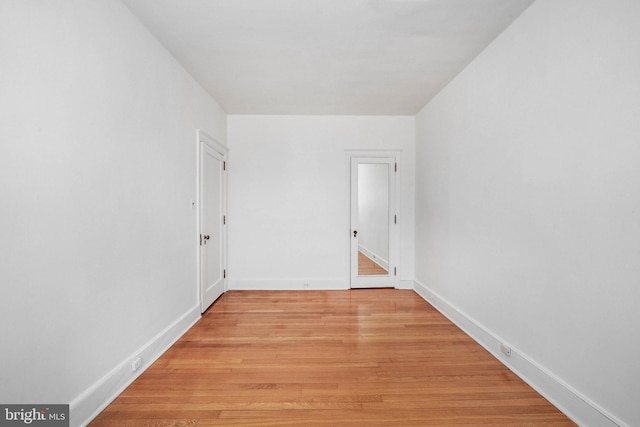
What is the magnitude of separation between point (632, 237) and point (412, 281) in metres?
3.24

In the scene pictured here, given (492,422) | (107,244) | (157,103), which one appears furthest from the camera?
Result: (157,103)

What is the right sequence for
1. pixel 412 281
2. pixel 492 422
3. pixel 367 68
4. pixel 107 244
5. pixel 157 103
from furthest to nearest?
pixel 412 281 < pixel 367 68 < pixel 157 103 < pixel 107 244 < pixel 492 422

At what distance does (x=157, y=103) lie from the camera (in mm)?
2479

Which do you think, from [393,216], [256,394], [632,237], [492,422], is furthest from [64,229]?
[393,216]

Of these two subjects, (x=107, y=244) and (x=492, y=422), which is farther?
(x=107, y=244)

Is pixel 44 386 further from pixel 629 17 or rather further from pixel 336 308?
pixel 629 17

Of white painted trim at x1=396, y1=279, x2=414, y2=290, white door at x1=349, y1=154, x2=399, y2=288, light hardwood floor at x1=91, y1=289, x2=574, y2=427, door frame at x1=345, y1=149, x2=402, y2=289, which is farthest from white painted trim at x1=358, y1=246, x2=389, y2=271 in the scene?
Answer: light hardwood floor at x1=91, y1=289, x2=574, y2=427

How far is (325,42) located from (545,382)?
3.20m

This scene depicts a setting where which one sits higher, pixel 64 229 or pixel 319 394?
pixel 64 229

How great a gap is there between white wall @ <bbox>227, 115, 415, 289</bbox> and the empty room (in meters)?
0.60

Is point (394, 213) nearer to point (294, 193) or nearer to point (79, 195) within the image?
point (294, 193)

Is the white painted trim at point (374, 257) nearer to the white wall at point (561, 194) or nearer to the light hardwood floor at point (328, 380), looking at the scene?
the light hardwood floor at point (328, 380)

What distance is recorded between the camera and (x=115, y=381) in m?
1.92

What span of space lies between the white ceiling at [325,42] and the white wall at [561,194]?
0.37m
